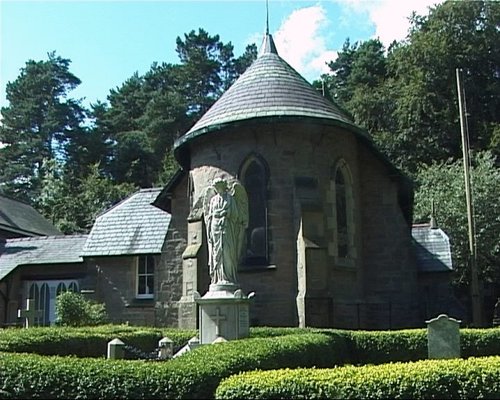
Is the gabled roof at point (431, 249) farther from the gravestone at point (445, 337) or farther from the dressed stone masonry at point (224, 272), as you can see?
the dressed stone masonry at point (224, 272)

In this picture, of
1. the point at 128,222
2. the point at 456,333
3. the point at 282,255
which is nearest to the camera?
the point at 456,333

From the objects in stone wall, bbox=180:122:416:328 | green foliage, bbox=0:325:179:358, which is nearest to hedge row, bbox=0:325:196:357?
green foliage, bbox=0:325:179:358

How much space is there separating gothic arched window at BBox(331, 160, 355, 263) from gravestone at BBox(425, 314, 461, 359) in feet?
22.7

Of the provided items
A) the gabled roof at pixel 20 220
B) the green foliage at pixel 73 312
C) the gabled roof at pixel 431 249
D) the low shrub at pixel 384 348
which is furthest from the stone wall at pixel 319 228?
the gabled roof at pixel 20 220

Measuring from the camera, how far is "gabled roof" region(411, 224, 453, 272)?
74.0ft

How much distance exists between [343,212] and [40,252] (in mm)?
13942

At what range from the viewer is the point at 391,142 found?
43.4m

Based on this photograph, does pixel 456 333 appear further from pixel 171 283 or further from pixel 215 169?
pixel 171 283

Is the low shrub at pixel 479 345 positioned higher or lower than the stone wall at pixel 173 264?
lower

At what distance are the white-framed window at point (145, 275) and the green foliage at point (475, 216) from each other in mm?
14666

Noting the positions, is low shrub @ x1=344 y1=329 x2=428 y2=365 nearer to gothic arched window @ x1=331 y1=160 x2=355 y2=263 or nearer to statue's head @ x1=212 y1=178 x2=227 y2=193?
statue's head @ x1=212 y1=178 x2=227 y2=193

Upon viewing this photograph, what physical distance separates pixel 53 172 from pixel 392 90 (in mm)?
29228

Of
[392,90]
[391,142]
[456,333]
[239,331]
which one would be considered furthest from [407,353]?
[392,90]

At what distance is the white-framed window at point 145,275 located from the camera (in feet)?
79.9
